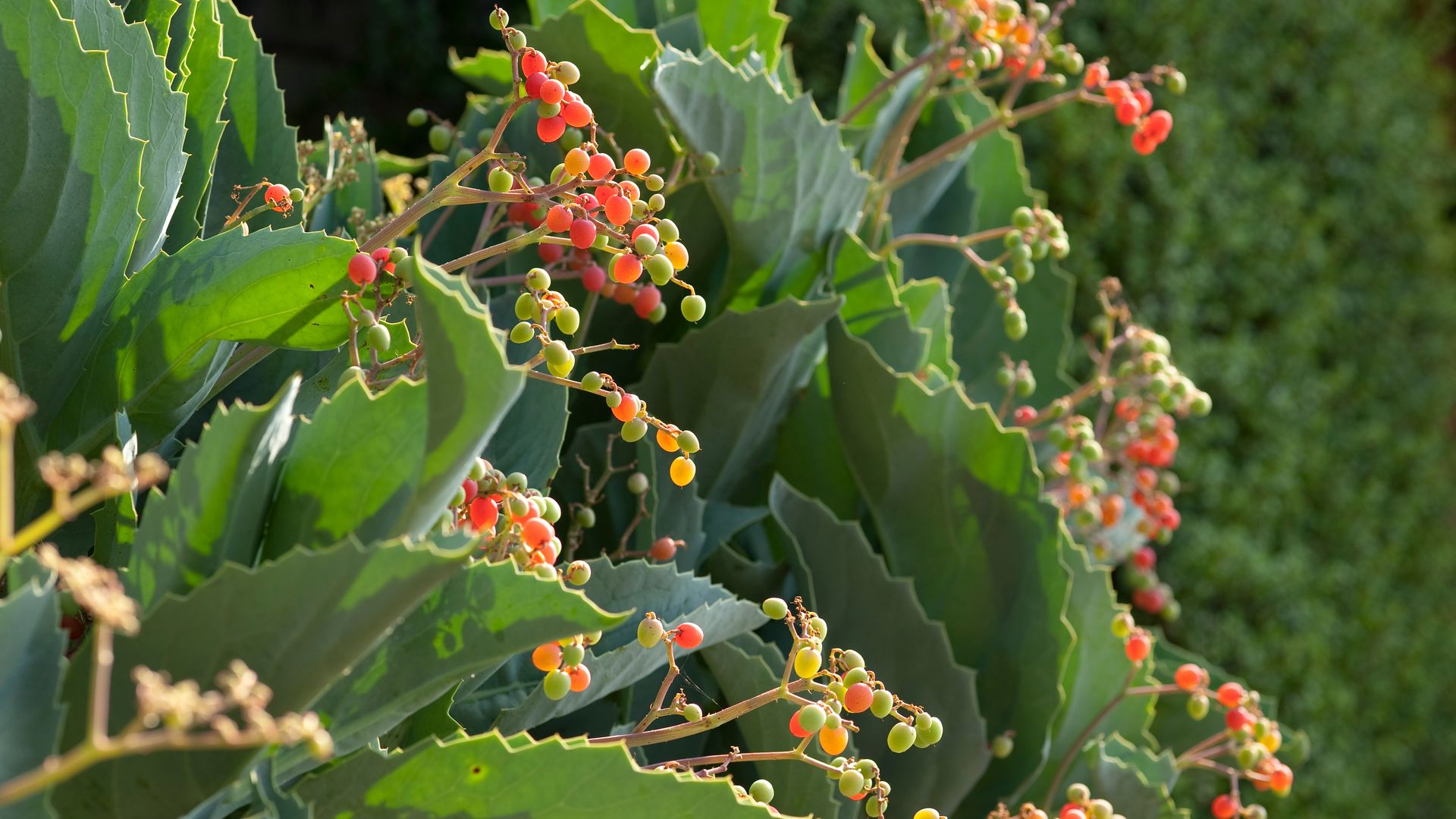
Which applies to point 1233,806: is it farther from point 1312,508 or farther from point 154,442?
point 1312,508

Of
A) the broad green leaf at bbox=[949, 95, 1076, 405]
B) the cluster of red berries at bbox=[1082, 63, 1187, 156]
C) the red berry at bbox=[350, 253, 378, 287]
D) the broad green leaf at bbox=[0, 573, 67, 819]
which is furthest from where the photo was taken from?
the broad green leaf at bbox=[949, 95, 1076, 405]

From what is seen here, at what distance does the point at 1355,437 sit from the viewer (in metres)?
3.03

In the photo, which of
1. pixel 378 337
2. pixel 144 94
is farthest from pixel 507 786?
pixel 144 94

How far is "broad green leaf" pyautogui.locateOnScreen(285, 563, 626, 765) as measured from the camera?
0.32 metres

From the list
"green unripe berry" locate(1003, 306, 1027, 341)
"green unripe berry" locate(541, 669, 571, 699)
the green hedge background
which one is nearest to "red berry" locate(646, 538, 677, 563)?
"green unripe berry" locate(541, 669, 571, 699)

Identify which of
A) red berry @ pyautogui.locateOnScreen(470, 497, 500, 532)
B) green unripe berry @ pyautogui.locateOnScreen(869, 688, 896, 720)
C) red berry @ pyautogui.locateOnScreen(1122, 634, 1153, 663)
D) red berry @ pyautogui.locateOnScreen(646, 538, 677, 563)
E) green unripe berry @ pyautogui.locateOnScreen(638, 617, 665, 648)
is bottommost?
red berry @ pyautogui.locateOnScreen(1122, 634, 1153, 663)

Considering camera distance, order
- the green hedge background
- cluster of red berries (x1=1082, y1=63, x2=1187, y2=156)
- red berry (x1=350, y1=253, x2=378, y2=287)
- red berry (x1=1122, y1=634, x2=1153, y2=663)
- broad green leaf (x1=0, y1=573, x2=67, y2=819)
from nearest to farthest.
Result: broad green leaf (x1=0, y1=573, x2=67, y2=819) < red berry (x1=350, y1=253, x2=378, y2=287) < red berry (x1=1122, y1=634, x2=1153, y2=663) < cluster of red berries (x1=1082, y1=63, x2=1187, y2=156) < the green hedge background

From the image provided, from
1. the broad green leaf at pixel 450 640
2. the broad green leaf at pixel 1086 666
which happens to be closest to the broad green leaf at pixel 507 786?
the broad green leaf at pixel 450 640

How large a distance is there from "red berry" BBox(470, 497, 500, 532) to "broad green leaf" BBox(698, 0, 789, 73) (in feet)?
1.38

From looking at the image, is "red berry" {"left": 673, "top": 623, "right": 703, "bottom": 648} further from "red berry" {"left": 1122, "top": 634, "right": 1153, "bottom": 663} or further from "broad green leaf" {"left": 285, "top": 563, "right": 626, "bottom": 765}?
"red berry" {"left": 1122, "top": 634, "right": 1153, "bottom": 663}

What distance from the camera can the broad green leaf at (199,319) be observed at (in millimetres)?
400

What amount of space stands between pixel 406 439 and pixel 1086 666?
452mm

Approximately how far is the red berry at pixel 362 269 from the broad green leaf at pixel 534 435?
0.36ft

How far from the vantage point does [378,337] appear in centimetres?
39
